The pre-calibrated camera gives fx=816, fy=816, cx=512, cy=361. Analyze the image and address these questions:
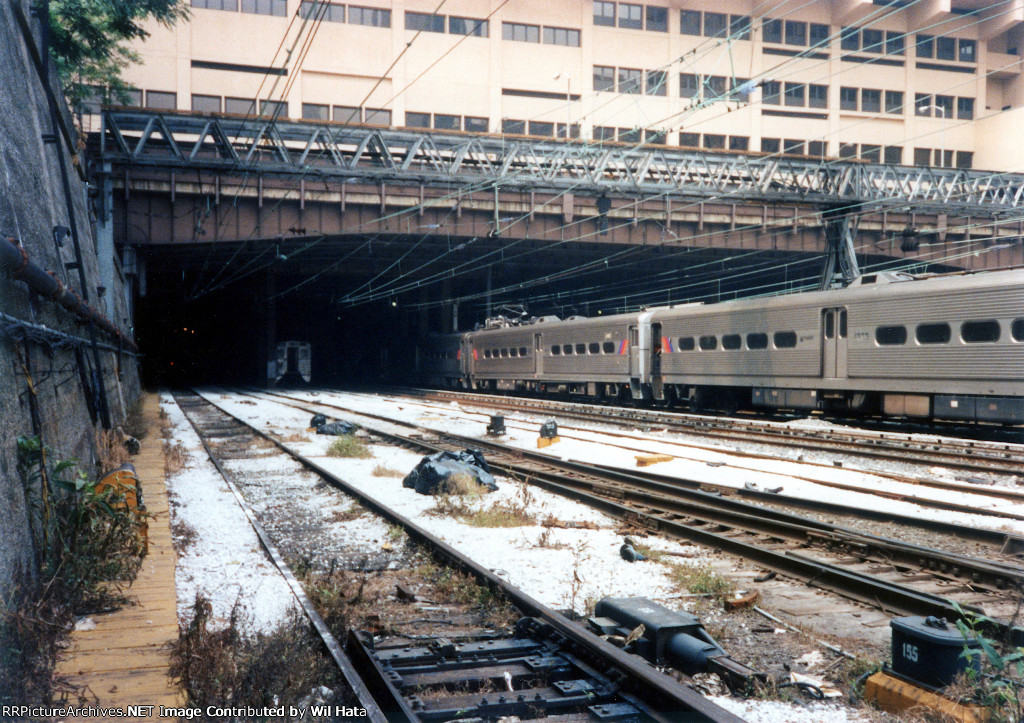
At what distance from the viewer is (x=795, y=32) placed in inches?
2066

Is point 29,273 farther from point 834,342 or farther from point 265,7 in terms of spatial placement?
point 265,7

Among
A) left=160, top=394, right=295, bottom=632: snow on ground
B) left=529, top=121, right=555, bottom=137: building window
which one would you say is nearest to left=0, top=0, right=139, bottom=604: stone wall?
left=160, top=394, right=295, bottom=632: snow on ground

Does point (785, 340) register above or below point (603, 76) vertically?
below

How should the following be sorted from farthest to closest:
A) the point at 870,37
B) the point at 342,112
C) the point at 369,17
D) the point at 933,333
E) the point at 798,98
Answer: the point at 798,98, the point at 870,37, the point at 369,17, the point at 342,112, the point at 933,333

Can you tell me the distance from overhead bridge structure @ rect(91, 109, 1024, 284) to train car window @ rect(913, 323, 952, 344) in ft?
42.2

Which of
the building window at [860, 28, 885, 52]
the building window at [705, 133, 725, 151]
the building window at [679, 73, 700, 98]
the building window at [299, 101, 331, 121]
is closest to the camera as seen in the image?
the building window at [299, 101, 331, 121]

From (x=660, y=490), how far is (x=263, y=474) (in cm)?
667

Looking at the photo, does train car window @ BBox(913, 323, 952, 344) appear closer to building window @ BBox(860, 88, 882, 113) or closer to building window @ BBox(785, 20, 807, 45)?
building window @ BBox(785, 20, 807, 45)

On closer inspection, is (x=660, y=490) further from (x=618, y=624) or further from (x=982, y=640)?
(x=982, y=640)

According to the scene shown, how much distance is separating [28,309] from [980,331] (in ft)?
52.4

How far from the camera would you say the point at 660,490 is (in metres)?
10.9

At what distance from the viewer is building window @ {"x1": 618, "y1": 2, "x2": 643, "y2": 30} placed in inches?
1997

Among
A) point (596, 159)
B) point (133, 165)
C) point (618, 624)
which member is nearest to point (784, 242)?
point (596, 159)

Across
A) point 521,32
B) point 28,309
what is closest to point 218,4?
point 521,32
